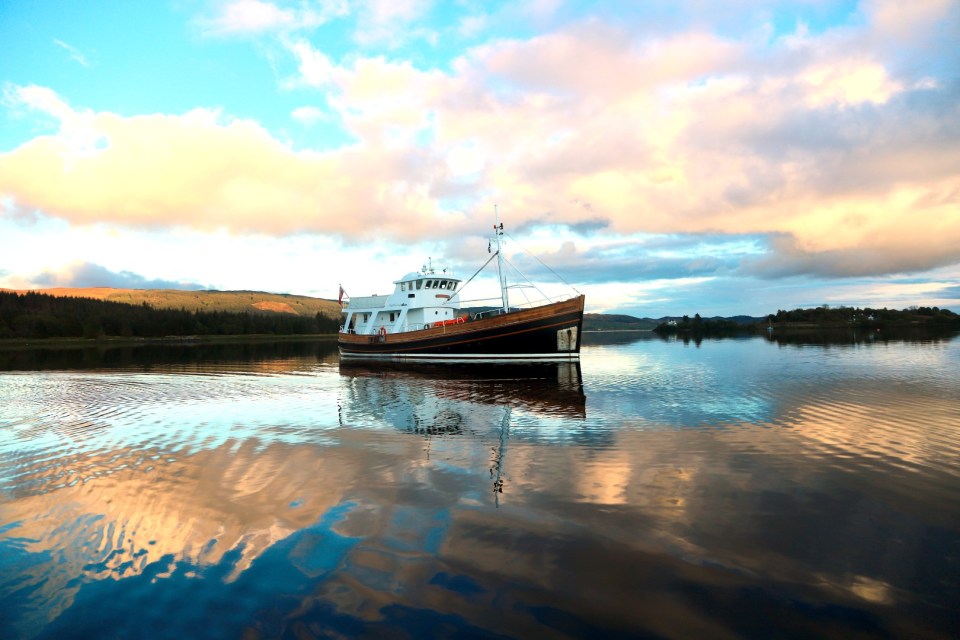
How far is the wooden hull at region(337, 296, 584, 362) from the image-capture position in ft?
115

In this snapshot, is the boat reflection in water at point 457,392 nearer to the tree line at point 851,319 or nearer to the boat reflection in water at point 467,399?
the boat reflection in water at point 467,399

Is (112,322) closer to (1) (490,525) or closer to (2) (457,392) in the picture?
(2) (457,392)

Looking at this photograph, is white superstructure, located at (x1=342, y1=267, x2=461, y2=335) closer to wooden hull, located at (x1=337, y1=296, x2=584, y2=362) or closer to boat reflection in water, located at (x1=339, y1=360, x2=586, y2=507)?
wooden hull, located at (x1=337, y1=296, x2=584, y2=362)

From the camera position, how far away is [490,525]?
7.58 metres

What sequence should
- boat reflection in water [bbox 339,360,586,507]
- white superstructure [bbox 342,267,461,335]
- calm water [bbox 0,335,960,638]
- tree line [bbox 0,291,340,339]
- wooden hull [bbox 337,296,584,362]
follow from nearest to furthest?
1. calm water [bbox 0,335,960,638]
2. boat reflection in water [bbox 339,360,586,507]
3. wooden hull [bbox 337,296,584,362]
4. white superstructure [bbox 342,267,461,335]
5. tree line [bbox 0,291,340,339]

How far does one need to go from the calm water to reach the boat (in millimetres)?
18535

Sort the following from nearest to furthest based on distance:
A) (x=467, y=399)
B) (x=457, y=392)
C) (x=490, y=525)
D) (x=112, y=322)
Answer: (x=490, y=525)
(x=467, y=399)
(x=457, y=392)
(x=112, y=322)

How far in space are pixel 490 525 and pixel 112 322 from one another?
163251 mm

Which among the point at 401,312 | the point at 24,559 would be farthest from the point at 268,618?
the point at 401,312

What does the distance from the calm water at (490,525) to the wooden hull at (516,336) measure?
18223mm

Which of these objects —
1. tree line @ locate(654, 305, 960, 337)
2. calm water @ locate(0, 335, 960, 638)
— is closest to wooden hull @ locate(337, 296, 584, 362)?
calm water @ locate(0, 335, 960, 638)

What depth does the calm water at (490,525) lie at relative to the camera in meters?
5.30

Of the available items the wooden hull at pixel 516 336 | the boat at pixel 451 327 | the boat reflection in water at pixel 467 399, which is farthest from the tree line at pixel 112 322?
the boat reflection in water at pixel 467 399

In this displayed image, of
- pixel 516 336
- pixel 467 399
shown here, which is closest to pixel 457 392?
pixel 467 399
